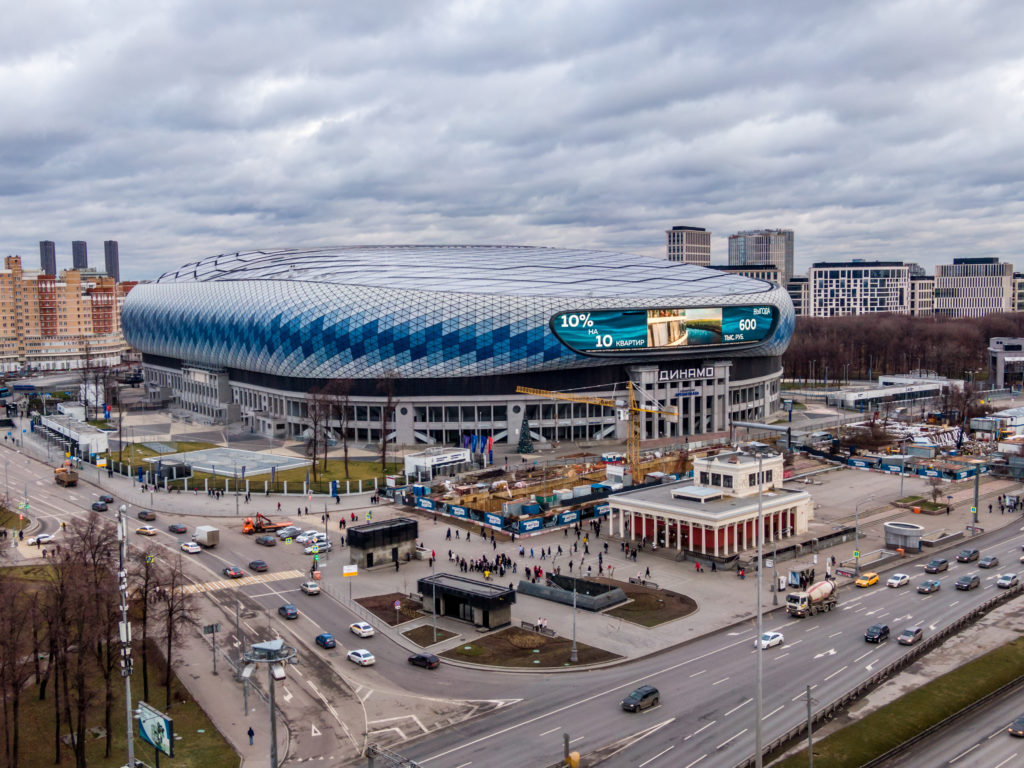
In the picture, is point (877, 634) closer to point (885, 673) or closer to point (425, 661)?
point (885, 673)

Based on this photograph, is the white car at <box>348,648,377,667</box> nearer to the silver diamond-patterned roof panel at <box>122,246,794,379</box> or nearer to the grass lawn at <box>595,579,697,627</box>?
the grass lawn at <box>595,579,697,627</box>

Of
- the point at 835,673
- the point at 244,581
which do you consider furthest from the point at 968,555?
the point at 244,581

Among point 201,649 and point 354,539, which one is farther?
point 354,539

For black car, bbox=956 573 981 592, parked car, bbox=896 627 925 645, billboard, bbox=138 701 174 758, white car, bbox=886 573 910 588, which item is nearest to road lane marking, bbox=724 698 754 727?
parked car, bbox=896 627 925 645

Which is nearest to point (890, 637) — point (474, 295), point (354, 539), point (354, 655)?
point (354, 655)

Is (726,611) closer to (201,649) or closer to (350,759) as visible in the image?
(350,759)
